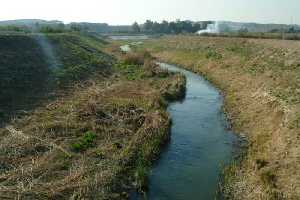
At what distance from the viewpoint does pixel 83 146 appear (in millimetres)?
20938

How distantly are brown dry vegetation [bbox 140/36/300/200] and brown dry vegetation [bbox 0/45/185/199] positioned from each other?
498 centimetres

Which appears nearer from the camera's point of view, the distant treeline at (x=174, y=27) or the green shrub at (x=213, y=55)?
the green shrub at (x=213, y=55)

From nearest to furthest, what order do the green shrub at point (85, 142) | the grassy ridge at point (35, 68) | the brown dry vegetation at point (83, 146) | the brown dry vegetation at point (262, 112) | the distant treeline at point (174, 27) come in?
1. the brown dry vegetation at point (83, 146)
2. the brown dry vegetation at point (262, 112)
3. the green shrub at point (85, 142)
4. the grassy ridge at point (35, 68)
5. the distant treeline at point (174, 27)

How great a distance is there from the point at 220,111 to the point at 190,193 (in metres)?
14.8

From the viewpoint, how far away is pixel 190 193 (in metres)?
17.7

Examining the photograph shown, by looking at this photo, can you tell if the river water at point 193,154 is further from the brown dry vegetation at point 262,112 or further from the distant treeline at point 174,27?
the distant treeline at point 174,27

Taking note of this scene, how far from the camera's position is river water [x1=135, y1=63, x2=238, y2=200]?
18.0 metres

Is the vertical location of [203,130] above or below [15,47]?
below

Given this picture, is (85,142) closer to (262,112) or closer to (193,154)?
(193,154)

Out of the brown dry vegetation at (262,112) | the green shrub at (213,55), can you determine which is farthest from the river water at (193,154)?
the green shrub at (213,55)

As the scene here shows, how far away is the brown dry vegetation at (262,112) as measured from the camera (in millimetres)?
17312

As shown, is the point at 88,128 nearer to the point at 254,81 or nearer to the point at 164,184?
the point at 164,184

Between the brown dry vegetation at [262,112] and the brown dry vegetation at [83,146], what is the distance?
498 centimetres

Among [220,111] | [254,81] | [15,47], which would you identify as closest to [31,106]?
[220,111]
